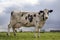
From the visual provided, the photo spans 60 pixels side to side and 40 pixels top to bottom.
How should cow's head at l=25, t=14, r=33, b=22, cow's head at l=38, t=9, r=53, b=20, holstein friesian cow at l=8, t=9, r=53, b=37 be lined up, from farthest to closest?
1. cow's head at l=25, t=14, r=33, b=22
2. holstein friesian cow at l=8, t=9, r=53, b=37
3. cow's head at l=38, t=9, r=53, b=20

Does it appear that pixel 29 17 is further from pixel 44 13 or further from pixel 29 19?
pixel 44 13

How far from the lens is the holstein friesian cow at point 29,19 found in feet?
67.2

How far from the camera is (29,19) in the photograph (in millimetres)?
21094

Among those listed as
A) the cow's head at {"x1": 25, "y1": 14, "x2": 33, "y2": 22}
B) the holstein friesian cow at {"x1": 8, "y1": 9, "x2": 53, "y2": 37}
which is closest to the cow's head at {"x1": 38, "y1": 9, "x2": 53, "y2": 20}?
the holstein friesian cow at {"x1": 8, "y1": 9, "x2": 53, "y2": 37}

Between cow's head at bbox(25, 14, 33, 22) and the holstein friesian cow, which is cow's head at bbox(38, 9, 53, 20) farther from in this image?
cow's head at bbox(25, 14, 33, 22)

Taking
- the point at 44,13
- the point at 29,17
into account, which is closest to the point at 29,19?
the point at 29,17

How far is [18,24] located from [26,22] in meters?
0.98

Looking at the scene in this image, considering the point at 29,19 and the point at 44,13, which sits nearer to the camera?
the point at 44,13

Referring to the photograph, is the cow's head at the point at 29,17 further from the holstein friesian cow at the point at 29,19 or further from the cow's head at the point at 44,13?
the cow's head at the point at 44,13

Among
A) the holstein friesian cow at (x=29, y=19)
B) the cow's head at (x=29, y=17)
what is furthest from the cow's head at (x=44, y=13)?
the cow's head at (x=29, y=17)

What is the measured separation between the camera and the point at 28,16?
2131cm

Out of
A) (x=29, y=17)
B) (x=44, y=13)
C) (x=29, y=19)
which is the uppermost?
(x=44, y=13)

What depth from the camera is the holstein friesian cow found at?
67.2 feet

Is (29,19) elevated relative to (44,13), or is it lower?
lower
